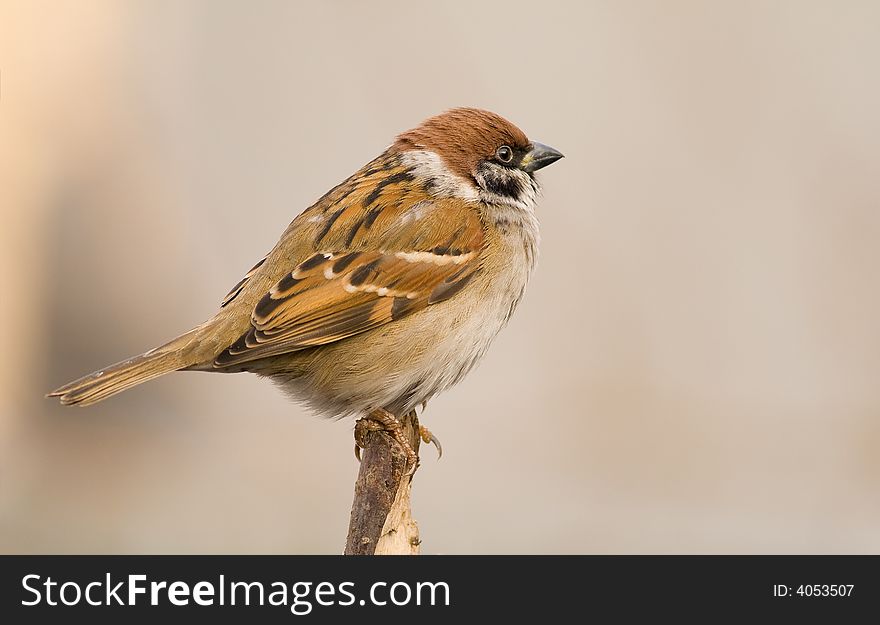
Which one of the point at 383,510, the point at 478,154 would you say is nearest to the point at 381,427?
the point at 383,510

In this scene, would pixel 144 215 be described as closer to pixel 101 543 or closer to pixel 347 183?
pixel 101 543

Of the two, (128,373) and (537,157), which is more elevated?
(537,157)

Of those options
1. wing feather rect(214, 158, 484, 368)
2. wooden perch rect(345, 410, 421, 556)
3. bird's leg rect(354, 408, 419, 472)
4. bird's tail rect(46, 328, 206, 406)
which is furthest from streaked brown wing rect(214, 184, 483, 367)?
wooden perch rect(345, 410, 421, 556)

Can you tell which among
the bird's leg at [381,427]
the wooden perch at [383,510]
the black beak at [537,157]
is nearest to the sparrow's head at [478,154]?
the black beak at [537,157]

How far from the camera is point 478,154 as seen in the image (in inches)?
185

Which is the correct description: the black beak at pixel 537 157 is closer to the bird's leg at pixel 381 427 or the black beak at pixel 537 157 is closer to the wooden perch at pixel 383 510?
the bird's leg at pixel 381 427

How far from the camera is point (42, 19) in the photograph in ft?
25.8

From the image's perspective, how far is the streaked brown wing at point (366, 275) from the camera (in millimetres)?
4203

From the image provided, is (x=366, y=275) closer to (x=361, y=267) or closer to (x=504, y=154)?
(x=361, y=267)

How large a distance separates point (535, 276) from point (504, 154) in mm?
2362

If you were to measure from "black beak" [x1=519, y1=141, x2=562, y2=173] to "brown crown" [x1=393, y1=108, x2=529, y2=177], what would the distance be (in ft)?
0.16
